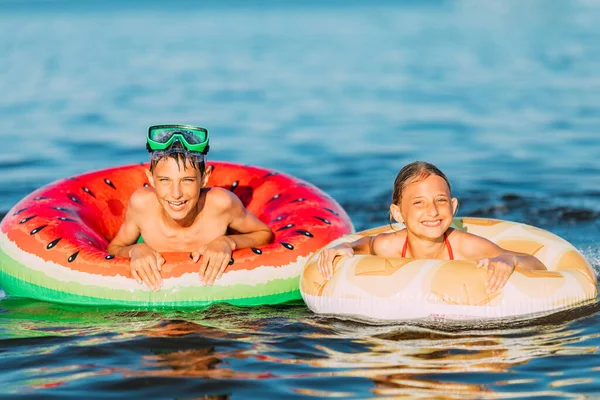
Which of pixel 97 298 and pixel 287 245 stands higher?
pixel 287 245

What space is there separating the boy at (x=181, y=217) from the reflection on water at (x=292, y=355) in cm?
35

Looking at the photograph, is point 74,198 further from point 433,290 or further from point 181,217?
point 433,290

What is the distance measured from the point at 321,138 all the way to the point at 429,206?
29.5ft

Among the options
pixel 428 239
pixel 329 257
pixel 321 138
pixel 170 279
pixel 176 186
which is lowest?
pixel 170 279

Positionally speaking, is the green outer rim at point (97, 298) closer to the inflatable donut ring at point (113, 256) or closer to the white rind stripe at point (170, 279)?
the inflatable donut ring at point (113, 256)

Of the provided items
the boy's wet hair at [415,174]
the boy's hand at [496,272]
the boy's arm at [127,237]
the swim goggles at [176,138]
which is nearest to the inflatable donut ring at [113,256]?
the boy's arm at [127,237]

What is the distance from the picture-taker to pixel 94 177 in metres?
8.16

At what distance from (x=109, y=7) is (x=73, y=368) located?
38.9 m

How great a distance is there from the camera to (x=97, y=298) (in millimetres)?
6754

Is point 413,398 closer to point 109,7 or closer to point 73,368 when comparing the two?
point 73,368

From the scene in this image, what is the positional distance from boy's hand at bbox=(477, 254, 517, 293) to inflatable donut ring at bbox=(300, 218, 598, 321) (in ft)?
0.10

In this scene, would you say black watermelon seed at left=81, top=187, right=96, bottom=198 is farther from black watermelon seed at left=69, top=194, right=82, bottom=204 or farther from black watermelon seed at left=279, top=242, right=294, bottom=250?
black watermelon seed at left=279, top=242, right=294, bottom=250

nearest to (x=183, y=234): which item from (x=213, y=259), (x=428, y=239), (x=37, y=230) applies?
(x=213, y=259)

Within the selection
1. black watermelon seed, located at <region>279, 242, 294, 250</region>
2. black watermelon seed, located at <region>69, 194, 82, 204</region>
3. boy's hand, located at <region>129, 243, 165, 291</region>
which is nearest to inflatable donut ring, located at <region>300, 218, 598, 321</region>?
black watermelon seed, located at <region>279, 242, 294, 250</region>
